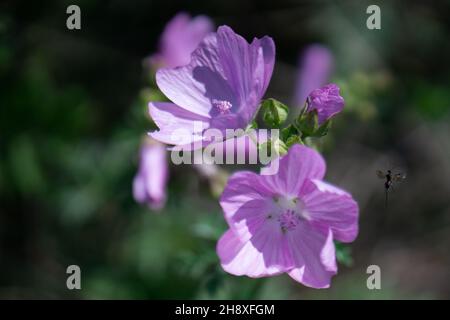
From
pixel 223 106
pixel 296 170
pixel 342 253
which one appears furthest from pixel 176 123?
pixel 342 253

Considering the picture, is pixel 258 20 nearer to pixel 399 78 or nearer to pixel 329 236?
pixel 399 78

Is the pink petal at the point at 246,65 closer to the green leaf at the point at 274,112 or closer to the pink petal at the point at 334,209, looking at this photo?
the green leaf at the point at 274,112

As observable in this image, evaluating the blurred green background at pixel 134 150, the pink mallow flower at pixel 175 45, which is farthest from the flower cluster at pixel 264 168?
the blurred green background at pixel 134 150

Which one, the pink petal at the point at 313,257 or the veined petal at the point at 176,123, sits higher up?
the veined petal at the point at 176,123

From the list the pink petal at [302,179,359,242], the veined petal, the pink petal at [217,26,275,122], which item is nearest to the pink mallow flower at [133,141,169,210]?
the veined petal

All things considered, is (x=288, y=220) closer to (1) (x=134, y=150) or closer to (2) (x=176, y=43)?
(2) (x=176, y=43)

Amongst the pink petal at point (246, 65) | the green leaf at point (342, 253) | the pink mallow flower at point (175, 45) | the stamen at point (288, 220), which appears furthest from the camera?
the pink mallow flower at point (175, 45)

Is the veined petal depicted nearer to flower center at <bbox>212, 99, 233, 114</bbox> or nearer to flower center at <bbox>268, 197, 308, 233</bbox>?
flower center at <bbox>212, 99, 233, 114</bbox>
